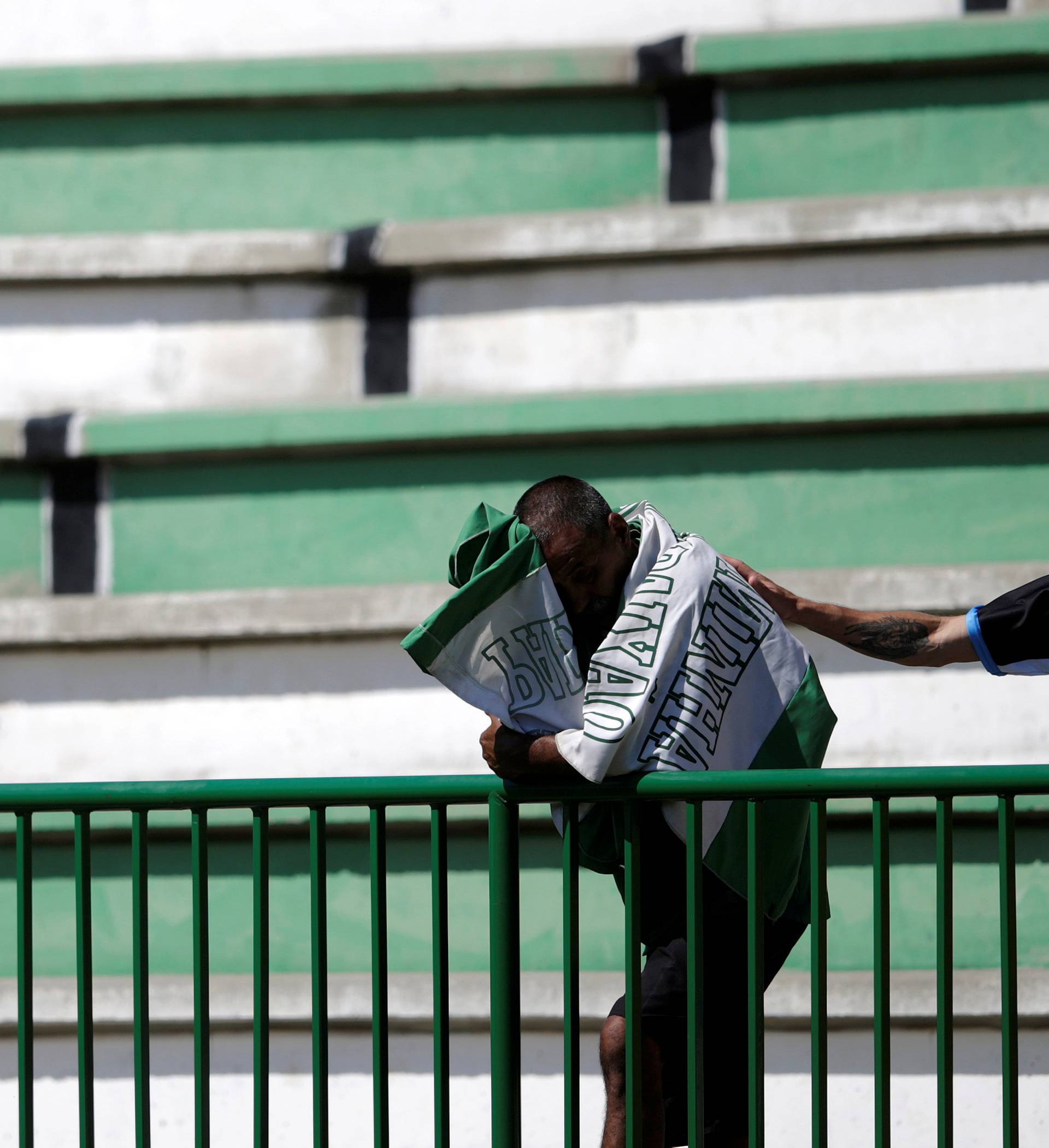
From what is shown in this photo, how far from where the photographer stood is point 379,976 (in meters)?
2.85

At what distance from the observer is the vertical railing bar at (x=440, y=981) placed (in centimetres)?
279

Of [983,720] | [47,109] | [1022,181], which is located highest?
[47,109]

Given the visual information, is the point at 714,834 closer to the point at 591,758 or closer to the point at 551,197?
the point at 591,758

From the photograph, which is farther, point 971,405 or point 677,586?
point 971,405

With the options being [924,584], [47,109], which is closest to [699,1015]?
[924,584]

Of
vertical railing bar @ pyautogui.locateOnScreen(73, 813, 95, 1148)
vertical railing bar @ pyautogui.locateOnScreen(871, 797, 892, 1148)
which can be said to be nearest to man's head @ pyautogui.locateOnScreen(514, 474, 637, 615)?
vertical railing bar @ pyautogui.locateOnScreen(871, 797, 892, 1148)

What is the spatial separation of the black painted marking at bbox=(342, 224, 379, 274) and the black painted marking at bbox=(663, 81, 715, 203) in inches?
50.6

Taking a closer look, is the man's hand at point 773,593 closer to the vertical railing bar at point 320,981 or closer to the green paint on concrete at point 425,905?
the vertical railing bar at point 320,981

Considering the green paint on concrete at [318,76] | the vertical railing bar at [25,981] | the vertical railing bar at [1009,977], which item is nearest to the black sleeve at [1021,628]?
the vertical railing bar at [1009,977]

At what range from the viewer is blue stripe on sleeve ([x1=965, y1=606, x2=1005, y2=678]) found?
3.25 metres

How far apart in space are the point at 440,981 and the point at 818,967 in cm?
79

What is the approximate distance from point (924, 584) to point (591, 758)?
2613 mm

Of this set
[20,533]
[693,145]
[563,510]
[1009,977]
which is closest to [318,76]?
[693,145]

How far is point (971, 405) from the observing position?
16.5ft
